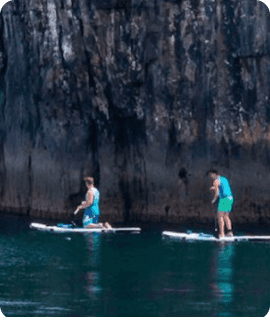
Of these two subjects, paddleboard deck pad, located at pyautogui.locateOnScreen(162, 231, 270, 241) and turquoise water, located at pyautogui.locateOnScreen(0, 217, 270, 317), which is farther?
paddleboard deck pad, located at pyautogui.locateOnScreen(162, 231, 270, 241)

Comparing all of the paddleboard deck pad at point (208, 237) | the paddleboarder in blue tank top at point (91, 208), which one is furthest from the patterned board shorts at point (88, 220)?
the paddleboard deck pad at point (208, 237)

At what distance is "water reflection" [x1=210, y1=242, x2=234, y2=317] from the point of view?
17.1 metres

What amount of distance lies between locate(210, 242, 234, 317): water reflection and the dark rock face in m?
5.05

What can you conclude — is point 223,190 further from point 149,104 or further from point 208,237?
point 149,104

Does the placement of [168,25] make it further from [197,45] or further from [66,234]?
[66,234]

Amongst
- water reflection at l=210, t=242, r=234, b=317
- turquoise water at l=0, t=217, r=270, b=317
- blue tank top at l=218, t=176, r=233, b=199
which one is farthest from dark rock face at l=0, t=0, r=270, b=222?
water reflection at l=210, t=242, r=234, b=317

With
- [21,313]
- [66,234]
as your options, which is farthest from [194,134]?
[21,313]

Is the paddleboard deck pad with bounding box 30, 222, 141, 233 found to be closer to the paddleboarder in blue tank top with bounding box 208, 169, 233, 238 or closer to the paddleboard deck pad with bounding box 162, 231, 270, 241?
the paddleboard deck pad with bounding box 162, 231, 270, 241

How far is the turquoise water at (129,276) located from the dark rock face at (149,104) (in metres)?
3.35

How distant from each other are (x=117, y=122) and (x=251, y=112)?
13.4 ft

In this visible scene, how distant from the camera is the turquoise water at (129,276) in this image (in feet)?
55.1

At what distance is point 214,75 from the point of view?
95.7ft

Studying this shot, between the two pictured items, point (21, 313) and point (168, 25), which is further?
point (168, 25)

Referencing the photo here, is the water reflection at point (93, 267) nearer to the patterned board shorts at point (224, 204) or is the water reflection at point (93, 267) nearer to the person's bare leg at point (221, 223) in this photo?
the person's bare leg at point (221, 223)
